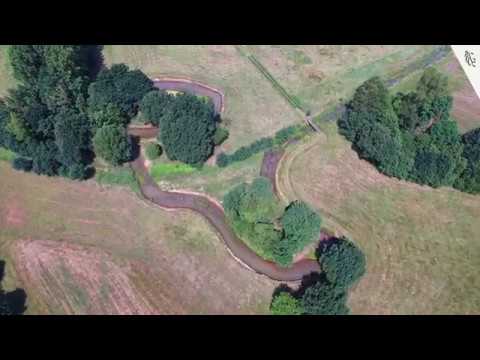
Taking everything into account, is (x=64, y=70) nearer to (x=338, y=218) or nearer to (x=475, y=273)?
(x=338, y=218)

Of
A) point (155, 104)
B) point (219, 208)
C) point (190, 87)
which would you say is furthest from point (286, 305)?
point (190, 87)

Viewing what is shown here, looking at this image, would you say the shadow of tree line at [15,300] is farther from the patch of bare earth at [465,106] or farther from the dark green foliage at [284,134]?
the patch of bare earth at [465,106]

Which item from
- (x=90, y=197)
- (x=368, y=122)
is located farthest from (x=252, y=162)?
(x=90, y=197)

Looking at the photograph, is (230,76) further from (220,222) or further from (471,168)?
(471,168)

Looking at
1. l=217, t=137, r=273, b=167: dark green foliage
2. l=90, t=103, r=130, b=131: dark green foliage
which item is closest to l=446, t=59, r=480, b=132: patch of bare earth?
l=217, t=137, r=273, b=167: dark green foliage

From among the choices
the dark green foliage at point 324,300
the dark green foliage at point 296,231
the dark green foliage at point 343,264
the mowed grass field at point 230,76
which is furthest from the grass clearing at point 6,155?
the dark green foliage at point 343,264

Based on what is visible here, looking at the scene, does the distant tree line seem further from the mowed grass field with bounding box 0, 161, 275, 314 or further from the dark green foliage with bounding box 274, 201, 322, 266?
the dark green foliage with bounding box 274, 201, 322, 266

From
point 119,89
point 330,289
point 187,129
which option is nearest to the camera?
point 330,289
